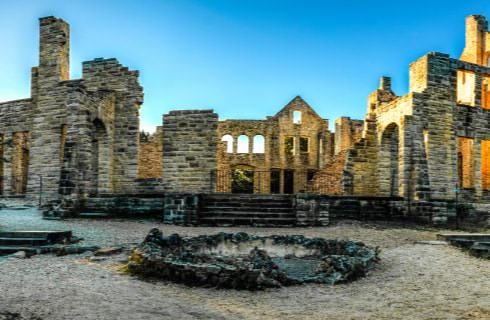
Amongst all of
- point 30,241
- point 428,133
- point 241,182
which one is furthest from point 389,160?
point 241,182

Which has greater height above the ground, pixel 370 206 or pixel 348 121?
pixel 348 121

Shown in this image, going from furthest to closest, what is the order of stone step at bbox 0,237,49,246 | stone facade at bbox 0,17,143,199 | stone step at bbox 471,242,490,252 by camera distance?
stone facade at bbox 0,17,143,199, stone step at bbox 471,242,490,252, stone step at bbox 0,237,49,246

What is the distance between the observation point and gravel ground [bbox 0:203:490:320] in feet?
15.0

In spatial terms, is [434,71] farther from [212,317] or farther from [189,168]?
[212,317]

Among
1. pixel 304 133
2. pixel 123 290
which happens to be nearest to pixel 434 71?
pixel 304 133

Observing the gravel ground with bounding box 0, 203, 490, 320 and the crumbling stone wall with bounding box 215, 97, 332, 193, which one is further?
the crumbling stone wall with bounding box 215, 97, 332, 193

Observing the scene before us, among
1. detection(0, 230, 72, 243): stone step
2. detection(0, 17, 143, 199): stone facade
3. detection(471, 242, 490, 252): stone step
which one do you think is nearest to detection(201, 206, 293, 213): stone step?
detection(0, 230, 72, 243): stone step

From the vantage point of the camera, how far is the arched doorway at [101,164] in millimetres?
18844

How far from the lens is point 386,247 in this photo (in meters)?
9.34

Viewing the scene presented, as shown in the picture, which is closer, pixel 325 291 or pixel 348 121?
pixel 325 291

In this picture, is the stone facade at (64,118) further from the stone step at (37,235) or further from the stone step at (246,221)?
the stone step at (37,235)

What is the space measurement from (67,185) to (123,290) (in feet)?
33.7

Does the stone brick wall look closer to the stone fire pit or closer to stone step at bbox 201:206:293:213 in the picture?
stone step at bbox 201:206:293:213

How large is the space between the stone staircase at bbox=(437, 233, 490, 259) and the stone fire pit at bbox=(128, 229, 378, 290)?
102 inches
